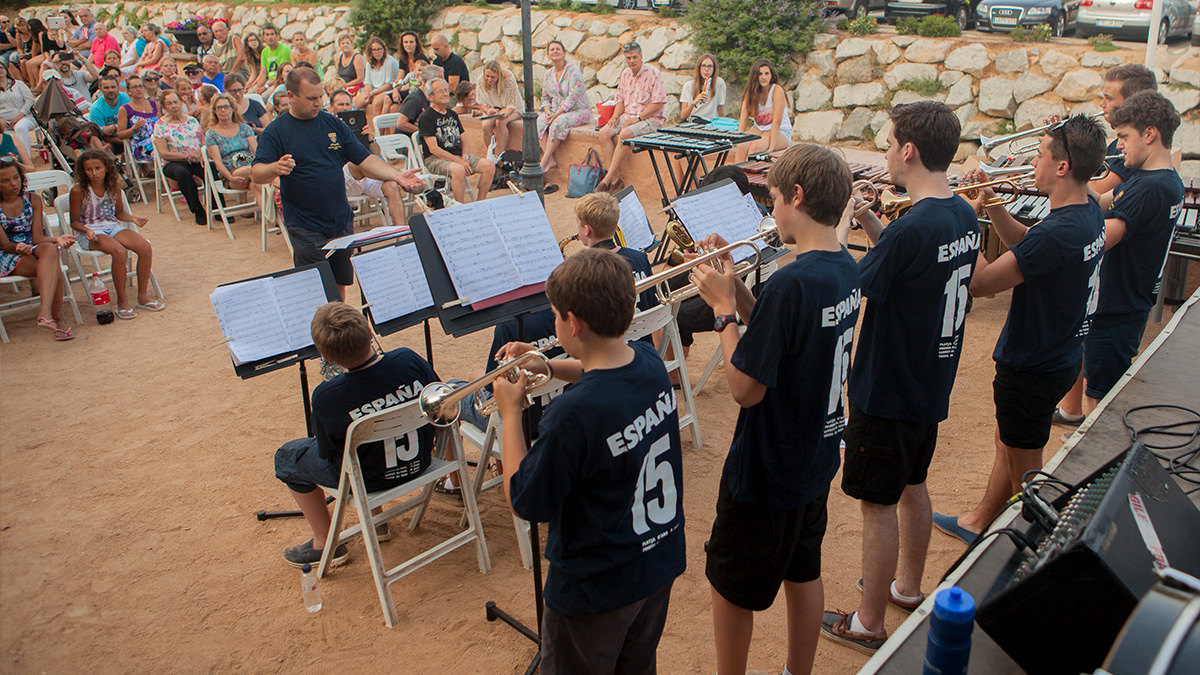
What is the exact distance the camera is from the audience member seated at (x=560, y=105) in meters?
10.2

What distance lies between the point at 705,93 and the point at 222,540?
734cm

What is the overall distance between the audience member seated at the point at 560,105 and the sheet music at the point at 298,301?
6630 millimetres

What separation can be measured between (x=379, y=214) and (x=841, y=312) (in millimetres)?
7206

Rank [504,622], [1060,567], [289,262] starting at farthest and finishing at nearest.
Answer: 1. [289,262]
2. [504,622]
3. [1060,567]

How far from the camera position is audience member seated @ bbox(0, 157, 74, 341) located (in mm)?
6395

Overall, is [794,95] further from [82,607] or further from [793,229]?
[82,607]

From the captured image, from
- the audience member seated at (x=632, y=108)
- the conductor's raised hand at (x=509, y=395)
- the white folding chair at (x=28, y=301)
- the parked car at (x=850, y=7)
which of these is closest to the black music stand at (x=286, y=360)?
the conductor's raised hand at (x=509, y=395)

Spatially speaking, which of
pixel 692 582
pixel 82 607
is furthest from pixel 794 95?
pixel 82 607

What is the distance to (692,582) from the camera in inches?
141

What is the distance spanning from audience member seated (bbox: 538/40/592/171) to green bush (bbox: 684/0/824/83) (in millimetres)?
2505

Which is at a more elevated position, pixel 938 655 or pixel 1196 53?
pixel 1196 53

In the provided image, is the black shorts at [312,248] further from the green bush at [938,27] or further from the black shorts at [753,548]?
the green bush at [938,27]

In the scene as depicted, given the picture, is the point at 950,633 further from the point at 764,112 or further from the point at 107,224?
the point at 764,112

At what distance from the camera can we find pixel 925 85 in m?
10.4
